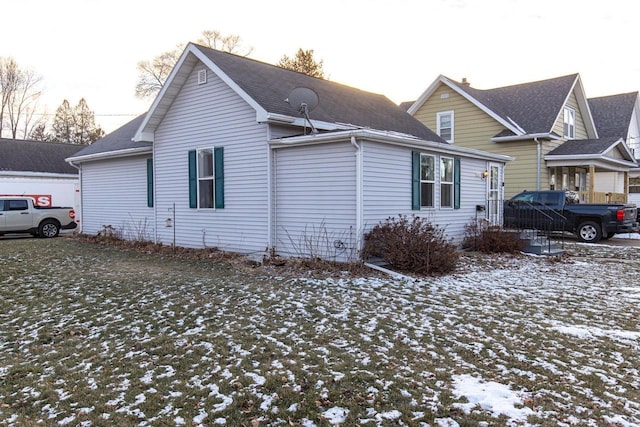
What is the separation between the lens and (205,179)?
487 inches

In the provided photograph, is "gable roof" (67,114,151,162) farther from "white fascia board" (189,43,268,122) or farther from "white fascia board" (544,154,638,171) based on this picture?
"white fascia board" (544,154,638,171)

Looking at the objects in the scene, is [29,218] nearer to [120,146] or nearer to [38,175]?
[120,146]

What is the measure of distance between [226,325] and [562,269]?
296 inches

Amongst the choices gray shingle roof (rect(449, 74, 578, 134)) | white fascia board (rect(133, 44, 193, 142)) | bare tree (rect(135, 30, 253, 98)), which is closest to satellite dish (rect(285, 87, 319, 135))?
white fascia board (rect(133, 44, 193, 142))

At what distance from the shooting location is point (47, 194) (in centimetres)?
2373

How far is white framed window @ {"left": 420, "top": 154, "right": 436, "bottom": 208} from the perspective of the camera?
11.4 m

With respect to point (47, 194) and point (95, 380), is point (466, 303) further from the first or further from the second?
point (47, 194)

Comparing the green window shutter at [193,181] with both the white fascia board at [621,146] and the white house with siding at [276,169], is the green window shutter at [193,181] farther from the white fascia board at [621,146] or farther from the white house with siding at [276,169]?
the white fascia board at [621,146]

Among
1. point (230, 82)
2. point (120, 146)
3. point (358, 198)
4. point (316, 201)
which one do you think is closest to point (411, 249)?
point (358, 198)

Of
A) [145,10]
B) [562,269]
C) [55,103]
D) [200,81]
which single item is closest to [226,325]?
[562,269]

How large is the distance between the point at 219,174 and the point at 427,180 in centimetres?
522

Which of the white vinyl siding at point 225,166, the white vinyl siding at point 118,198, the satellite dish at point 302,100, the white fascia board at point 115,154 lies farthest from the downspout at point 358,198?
the white vinyl siding at point 118,198

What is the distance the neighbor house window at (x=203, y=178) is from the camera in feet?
39.6

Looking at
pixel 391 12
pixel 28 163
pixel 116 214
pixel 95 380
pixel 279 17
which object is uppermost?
pixel 279 17
